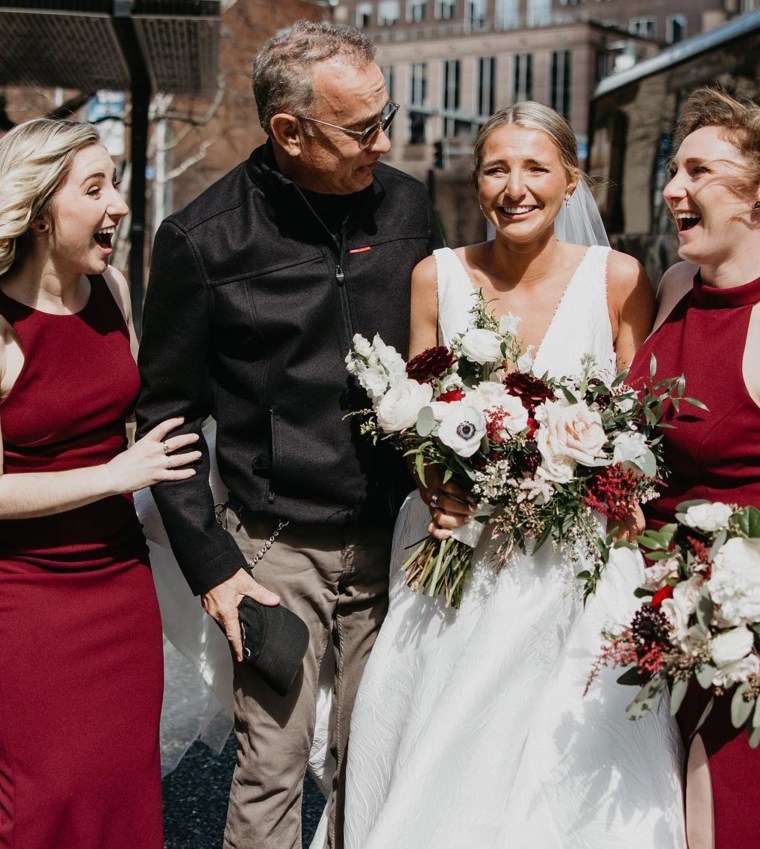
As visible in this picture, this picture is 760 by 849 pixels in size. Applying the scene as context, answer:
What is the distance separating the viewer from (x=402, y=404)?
2.67m

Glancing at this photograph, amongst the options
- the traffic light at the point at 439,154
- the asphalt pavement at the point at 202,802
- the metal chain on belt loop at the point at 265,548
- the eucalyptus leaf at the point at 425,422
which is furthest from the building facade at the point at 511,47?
the eucalyptus leaf at the point at 425,422

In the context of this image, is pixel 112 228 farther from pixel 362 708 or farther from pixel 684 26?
pixel 684 26

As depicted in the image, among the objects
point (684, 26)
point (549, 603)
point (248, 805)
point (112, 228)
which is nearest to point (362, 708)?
point (248, 805)

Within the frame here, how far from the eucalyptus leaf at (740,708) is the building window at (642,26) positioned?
73016 mm

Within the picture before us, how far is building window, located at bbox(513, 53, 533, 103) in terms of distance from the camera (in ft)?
214

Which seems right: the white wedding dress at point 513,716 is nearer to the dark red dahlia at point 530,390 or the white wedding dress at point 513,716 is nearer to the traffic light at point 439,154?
the dark red dahlia at point 530,390

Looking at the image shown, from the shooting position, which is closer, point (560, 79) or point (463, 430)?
point (463, 430)

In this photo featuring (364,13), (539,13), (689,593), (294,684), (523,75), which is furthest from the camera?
(364,13)

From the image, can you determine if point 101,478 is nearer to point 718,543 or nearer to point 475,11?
point 718,543

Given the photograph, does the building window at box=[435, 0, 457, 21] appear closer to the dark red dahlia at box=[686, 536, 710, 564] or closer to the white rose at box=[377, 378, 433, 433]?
the white rose at box=[377, 378, 433, 433]

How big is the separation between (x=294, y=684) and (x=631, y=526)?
1143mm

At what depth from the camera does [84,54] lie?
249 inches

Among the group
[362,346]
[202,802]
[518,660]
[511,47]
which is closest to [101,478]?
[362,346]

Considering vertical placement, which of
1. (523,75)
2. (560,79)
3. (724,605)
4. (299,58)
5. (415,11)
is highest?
(415,11)
